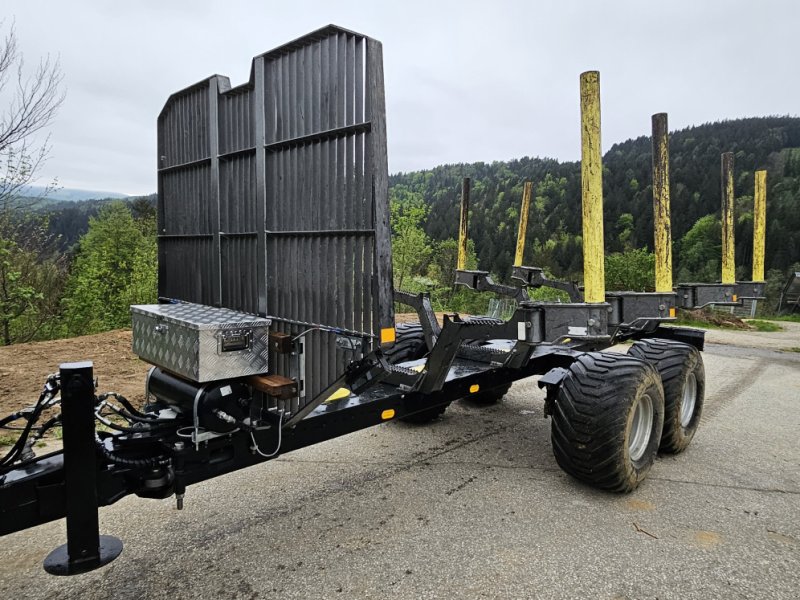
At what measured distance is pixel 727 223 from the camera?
21.3 feet

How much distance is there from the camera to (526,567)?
9.86ft

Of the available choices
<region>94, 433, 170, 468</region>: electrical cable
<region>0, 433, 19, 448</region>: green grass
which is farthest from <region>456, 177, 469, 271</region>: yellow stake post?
<region>94, 433, 170, 468</region>: electrical cable

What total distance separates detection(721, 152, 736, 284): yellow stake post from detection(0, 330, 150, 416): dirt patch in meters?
7.15

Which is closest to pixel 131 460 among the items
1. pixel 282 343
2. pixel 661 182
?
pixel 282 343

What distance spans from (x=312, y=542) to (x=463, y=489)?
4.19ft

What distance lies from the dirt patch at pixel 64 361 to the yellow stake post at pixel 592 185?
536 cm

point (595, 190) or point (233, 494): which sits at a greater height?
point (595, 190)

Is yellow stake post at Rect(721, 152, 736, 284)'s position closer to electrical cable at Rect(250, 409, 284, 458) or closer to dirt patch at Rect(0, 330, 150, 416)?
electrical cable at Rect(250, 409, 284, 458)

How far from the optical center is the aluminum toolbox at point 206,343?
2684mm

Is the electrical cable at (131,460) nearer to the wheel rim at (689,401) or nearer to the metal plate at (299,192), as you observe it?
the metal plate at (299,192)

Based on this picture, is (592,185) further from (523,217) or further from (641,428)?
(523,217)

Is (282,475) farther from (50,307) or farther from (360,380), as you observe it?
(50,307)

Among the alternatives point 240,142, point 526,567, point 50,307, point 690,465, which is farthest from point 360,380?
point 50,307

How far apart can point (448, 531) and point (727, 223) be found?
527 centimetres
